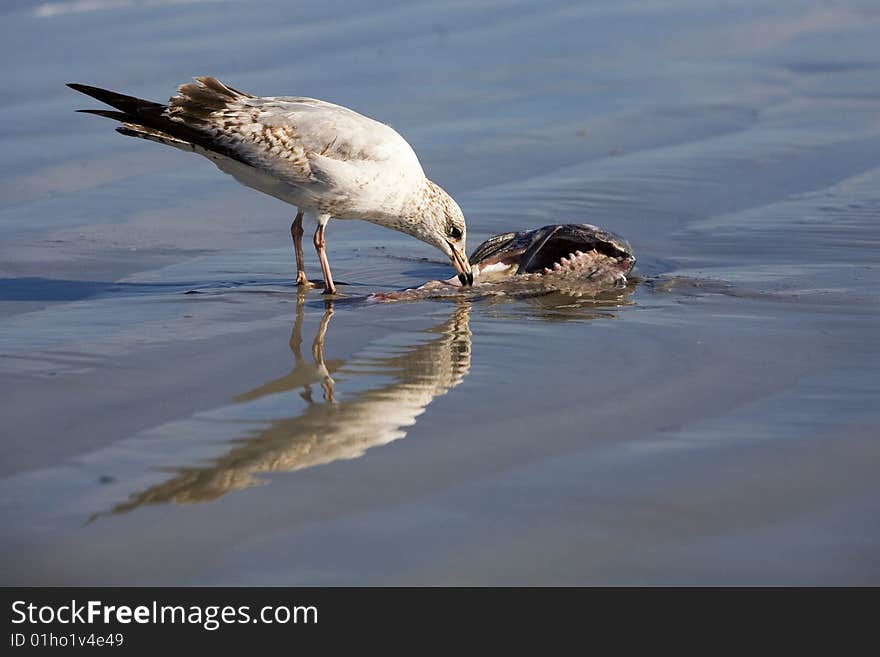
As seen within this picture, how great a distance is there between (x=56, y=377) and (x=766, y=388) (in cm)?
243

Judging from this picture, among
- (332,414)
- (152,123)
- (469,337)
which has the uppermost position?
(152,123)

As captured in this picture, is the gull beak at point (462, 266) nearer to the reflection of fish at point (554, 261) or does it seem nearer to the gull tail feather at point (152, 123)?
the reflection of fish at point (554, 261)

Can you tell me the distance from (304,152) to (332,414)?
90.9 inches

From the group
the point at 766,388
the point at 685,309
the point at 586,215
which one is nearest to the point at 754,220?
the point at 586,215

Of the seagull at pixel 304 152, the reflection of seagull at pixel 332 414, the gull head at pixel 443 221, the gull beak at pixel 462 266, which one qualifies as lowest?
the reflection of seagull at pixel 332 414

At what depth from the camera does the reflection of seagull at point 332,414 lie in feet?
12.7

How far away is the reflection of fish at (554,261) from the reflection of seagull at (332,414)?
832mm

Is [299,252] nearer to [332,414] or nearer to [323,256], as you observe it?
[323,256]

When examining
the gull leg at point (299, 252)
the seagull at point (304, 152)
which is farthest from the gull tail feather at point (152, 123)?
the gull leg at point (299, 252)

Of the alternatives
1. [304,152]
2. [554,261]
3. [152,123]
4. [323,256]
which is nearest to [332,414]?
[323,256]

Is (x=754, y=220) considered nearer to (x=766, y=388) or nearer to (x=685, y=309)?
(x=685, y=309)

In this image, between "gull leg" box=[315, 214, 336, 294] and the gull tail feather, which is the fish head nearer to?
"gull leg" box=[315, 214, 336, 294]

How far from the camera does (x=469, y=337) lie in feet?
18.1
